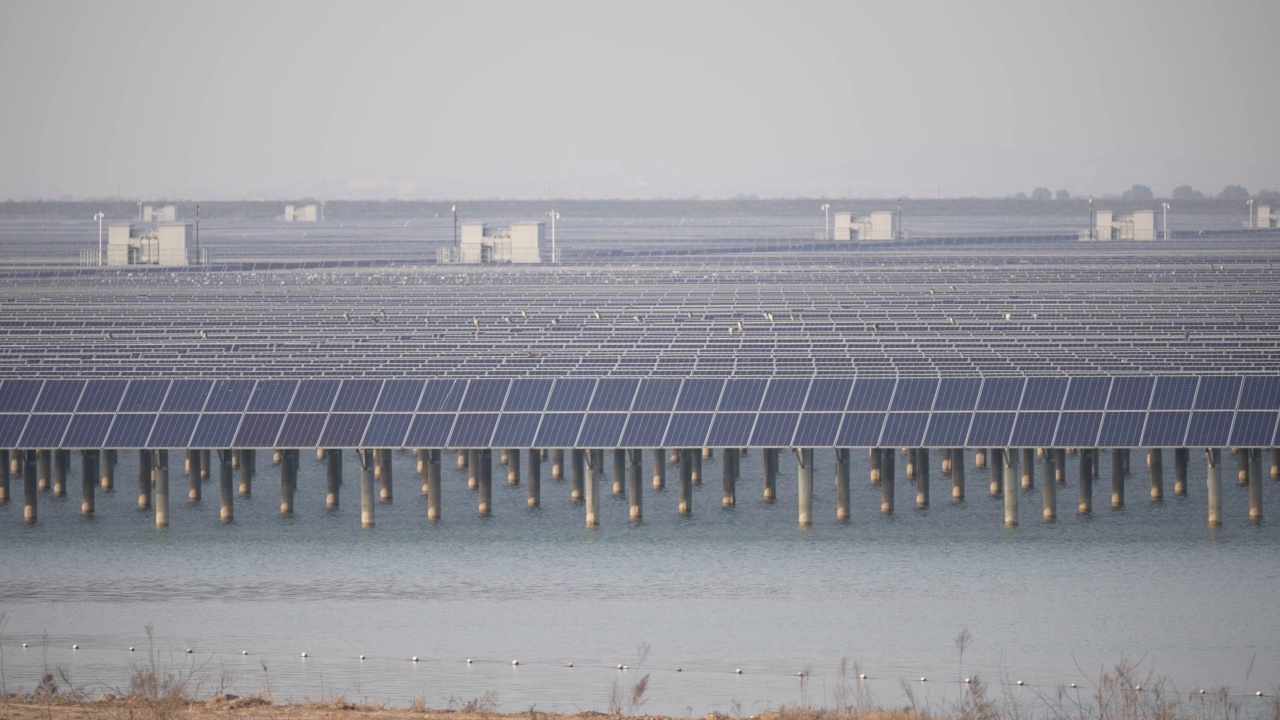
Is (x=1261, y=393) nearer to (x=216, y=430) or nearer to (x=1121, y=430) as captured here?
(x=1121, y=430)

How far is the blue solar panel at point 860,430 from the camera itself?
59656 mm

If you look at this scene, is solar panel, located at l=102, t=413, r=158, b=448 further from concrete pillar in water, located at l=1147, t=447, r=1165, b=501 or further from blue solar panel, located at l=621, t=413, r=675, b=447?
concrete pillar in water, located at l=1147, t=447, r=1165, b=501

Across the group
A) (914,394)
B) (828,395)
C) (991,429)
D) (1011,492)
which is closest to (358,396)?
(828,395)

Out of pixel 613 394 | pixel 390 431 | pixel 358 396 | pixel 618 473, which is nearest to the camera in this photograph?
pixel 390 431

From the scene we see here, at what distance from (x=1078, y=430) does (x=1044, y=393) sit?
2069mm

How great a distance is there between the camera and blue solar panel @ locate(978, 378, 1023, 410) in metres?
60.6

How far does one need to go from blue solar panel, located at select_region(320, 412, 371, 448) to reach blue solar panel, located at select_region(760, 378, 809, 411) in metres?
11.1

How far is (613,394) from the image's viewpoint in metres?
62.5

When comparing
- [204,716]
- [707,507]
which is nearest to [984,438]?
[707,507]

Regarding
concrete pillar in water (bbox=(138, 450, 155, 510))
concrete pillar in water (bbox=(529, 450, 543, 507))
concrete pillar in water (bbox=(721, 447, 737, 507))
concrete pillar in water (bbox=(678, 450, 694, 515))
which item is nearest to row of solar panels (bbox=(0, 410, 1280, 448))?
concrete pillar in water (bbox=(678, 450, 694, 515))

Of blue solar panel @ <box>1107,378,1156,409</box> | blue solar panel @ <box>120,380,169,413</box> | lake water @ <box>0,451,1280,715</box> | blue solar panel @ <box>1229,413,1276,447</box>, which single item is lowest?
lake water @ <box>0,451,1280,715</box>

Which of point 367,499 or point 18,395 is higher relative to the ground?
point 18,395

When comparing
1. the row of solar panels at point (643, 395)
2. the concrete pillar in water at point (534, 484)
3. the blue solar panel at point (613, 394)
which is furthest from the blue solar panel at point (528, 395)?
the concrete pillar in water at point (534, 484)

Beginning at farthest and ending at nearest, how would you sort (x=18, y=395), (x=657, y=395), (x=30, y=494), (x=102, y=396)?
(x=30, y=494) → (x=18, y=395) → (x=102, y=396) → (x=657, y=395)
